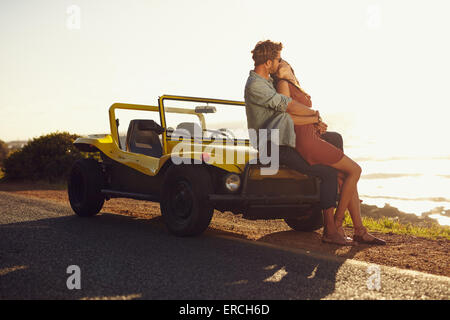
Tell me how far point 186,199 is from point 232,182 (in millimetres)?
618

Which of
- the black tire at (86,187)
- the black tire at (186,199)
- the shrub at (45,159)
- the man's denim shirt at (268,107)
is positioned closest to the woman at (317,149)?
the man's denim shirt at (268,107)

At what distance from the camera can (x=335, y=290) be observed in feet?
11.5

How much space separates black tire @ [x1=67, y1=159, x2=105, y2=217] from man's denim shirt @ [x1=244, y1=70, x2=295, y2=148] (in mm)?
3161

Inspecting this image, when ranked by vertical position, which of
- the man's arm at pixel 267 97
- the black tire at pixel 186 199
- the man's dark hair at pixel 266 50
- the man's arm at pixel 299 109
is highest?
the man's dark hair at pixel 266 50

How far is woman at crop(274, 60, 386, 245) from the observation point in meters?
5.35

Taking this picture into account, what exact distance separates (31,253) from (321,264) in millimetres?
2786

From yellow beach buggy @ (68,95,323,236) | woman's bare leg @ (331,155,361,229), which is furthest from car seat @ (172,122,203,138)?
woman's bare leg @ (331,155,361,229)

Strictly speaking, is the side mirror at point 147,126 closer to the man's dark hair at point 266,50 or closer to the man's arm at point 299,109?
the man's dark hair at point 266,50

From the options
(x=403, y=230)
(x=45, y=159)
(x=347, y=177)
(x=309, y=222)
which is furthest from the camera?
(x=45, y=159)

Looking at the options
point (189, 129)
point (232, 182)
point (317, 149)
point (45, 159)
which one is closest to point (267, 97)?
point (317, 149)

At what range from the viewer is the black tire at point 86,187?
24.1 ft

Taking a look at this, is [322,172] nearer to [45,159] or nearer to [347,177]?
[347,177]

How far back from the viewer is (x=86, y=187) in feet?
24.1

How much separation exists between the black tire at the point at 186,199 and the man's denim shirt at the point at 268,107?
2.82ft
